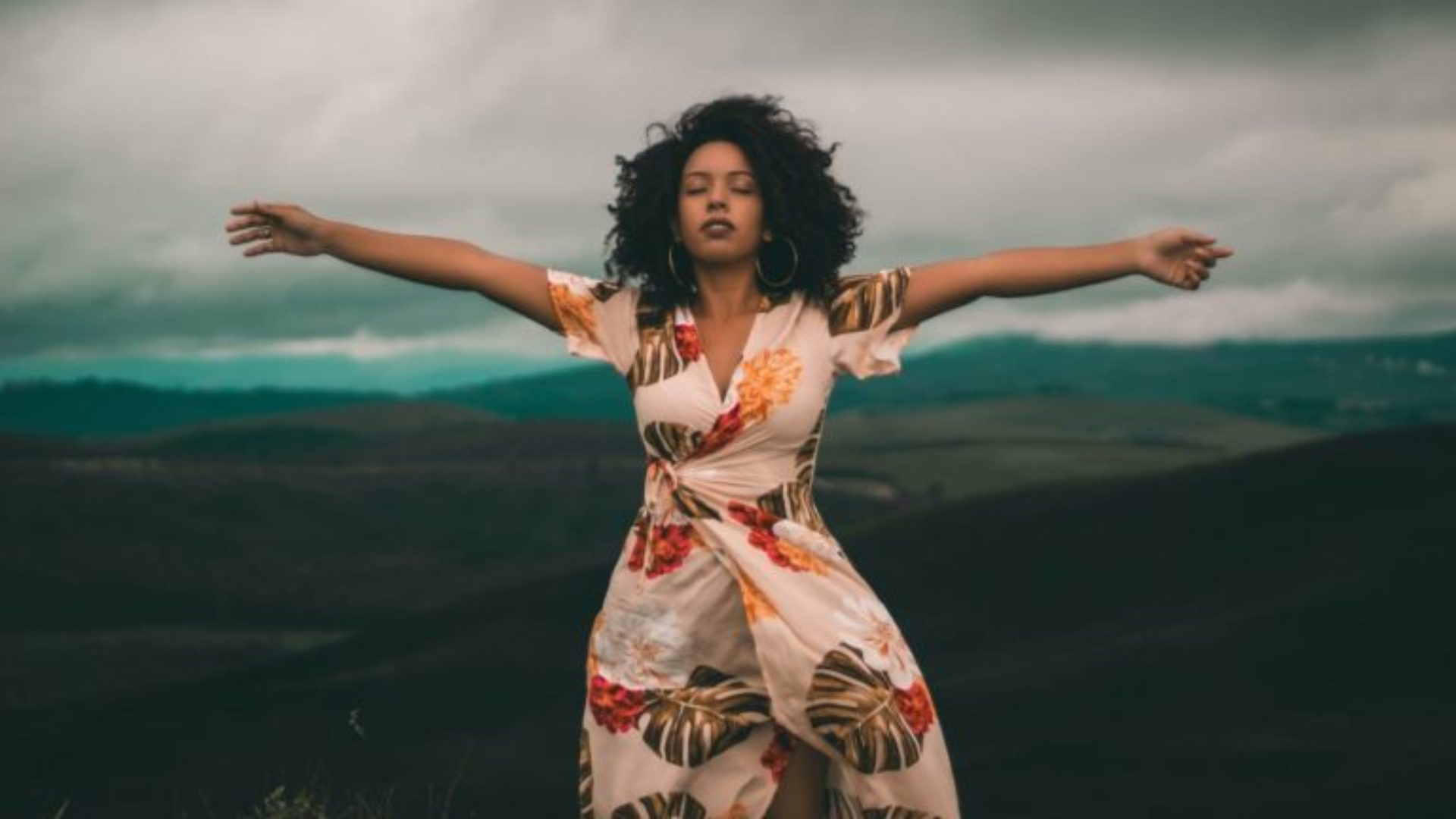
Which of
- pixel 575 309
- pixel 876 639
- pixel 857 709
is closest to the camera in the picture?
pixel 857 709

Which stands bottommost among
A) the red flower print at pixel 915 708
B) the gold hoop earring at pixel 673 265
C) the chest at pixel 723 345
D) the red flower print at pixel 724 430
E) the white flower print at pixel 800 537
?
the red flower print at pixel 915 708

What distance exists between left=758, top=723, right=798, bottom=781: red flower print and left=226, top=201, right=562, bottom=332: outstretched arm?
1.50 meters

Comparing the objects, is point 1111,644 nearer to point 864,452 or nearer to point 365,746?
point 365,746

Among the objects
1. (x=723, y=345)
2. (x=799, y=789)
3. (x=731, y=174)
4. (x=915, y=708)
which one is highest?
(x=731, y=174)

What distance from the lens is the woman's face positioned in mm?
5480

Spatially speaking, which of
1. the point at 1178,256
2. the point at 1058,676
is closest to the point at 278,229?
the point at 1178,256

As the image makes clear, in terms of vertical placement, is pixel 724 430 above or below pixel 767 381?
below

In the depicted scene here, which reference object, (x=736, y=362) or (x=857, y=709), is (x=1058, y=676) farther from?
(x=857, y=709)

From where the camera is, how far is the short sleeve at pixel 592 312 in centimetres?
564

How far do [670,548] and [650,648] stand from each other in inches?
12.0

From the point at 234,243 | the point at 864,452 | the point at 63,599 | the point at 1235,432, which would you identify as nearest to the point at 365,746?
the point at 234,243

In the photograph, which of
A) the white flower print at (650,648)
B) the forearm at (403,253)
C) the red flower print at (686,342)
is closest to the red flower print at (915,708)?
the white flower print at (650,648)

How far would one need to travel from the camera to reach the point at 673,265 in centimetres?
564

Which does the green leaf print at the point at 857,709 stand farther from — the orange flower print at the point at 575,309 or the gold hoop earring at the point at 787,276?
the orange flower print at the point at 575,309
